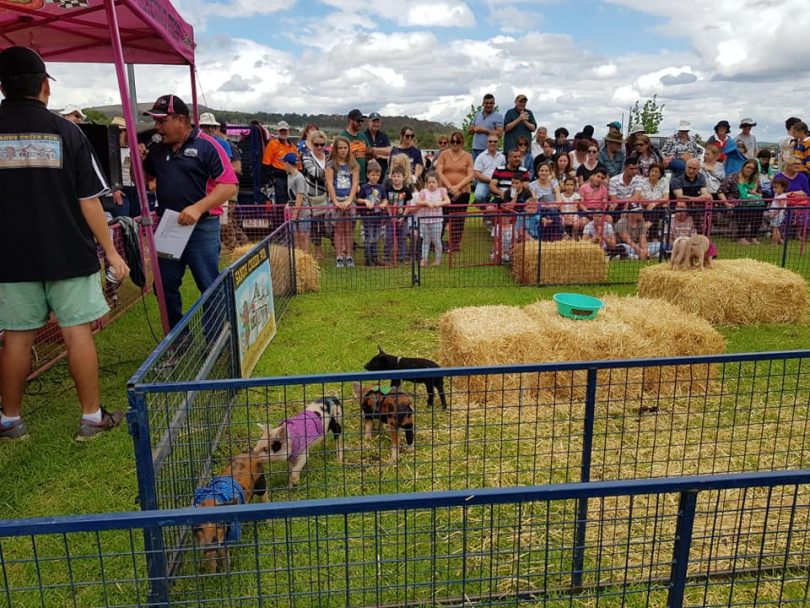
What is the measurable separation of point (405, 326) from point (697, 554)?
4.65m

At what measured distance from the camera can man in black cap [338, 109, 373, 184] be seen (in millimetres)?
11531

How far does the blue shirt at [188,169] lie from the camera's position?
5.18m

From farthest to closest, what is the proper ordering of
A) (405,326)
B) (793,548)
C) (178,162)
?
(405,326)
(178,162)
(793,548)

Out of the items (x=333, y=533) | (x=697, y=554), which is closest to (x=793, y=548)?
(x=697, y=554)

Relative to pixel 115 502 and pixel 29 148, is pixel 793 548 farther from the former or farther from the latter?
pixel 29 148

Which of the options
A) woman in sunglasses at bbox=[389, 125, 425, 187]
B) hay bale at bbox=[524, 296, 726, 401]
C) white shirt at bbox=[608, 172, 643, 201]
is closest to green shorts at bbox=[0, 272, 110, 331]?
hay bale at bbox=[524, 296, 726, 401]

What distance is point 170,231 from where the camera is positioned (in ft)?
17.1

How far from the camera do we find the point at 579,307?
230 inches

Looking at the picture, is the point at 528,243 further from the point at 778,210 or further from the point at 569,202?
the point at 778,210

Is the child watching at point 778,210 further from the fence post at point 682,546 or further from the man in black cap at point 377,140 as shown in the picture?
the fence post at point 682,546

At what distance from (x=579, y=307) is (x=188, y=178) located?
11.5 feet

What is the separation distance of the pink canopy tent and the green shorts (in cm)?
75

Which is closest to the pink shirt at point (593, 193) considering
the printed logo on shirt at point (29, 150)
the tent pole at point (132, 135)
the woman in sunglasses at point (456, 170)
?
the woman in sunglasses at point (456, 170)

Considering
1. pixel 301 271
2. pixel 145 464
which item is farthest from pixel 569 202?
pixel 145 464
